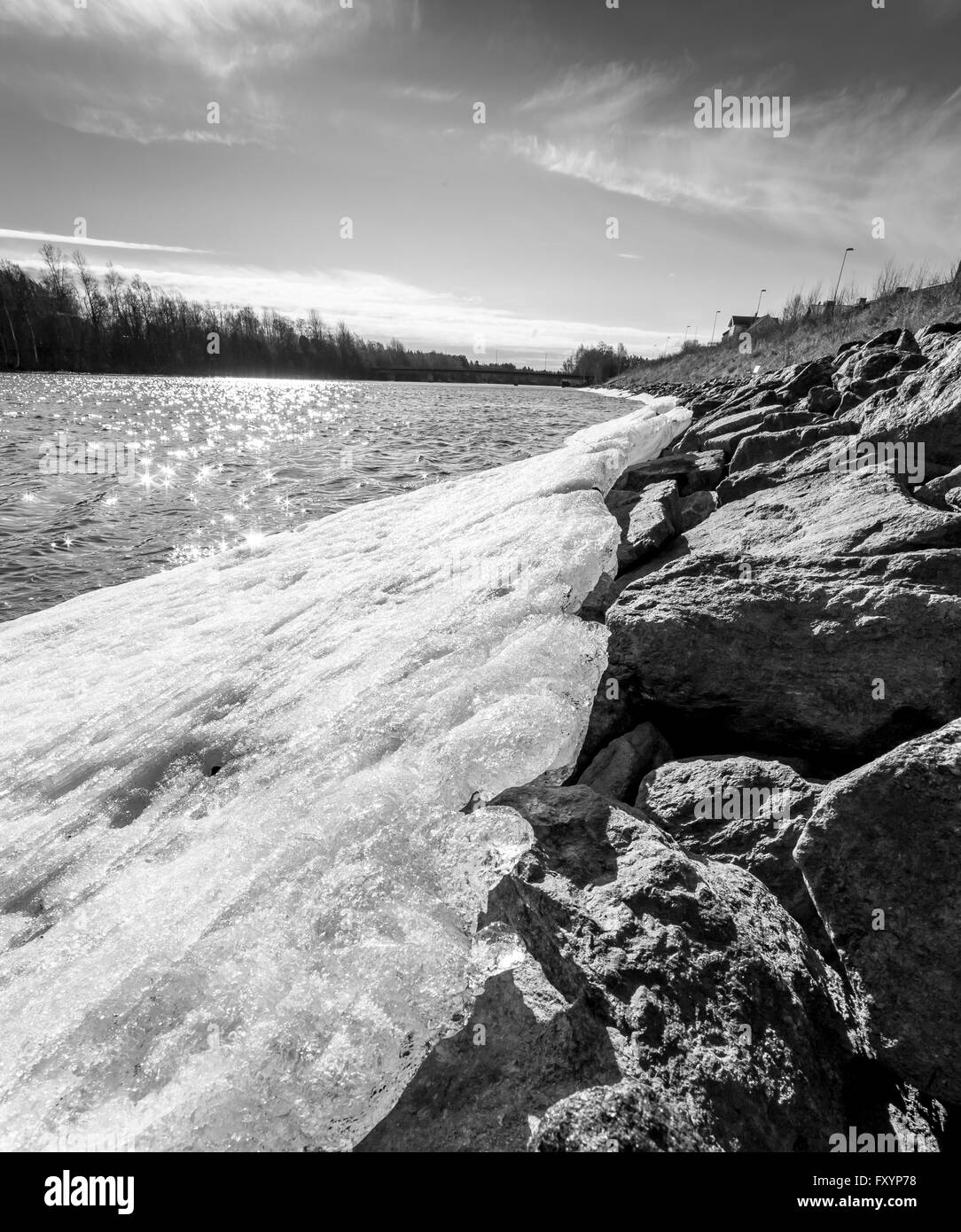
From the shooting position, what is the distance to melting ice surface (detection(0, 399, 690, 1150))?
5.55ft

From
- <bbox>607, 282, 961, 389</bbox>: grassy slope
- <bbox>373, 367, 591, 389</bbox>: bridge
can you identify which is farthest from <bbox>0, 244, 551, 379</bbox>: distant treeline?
<bbox>607, 282, 961, 389</bbox>: grassy slope

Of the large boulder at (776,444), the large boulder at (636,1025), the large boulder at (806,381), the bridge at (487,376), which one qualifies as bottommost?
the large boulder at (636,1025)

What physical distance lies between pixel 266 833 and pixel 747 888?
6.58 feet

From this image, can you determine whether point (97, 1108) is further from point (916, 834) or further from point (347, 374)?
point (347, 374)

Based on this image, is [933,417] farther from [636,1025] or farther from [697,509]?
[636,1025]

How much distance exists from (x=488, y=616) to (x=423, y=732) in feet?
4.46

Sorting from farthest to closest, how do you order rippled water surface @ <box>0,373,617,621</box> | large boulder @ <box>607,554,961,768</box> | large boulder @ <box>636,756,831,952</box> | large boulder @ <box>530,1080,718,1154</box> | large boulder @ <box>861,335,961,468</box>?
rippled water surface @ <box>0,373,617,621</box>
large boulder @ <box>861,335,961,468</box>
large boulder @ <box>607,554,961,768</box>
large boulder @ <box>636,756,831,952</box>
large boulder @ <box>530,1080,718,1154</box>

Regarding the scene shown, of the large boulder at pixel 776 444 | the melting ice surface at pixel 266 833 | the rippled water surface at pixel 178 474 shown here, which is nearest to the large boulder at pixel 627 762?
the melting ice surface at pixel 266 833

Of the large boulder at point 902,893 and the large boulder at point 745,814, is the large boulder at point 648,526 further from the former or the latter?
the large boulder at point 902,893

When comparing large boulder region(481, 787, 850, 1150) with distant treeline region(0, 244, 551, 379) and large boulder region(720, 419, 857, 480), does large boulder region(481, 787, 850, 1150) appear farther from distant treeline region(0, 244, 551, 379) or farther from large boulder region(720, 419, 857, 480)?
distant treeline region(0, 244, 551, 379)

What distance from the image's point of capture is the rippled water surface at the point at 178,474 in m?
8.27

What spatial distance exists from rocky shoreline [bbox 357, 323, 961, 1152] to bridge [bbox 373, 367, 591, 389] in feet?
391

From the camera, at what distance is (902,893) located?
174 cm
